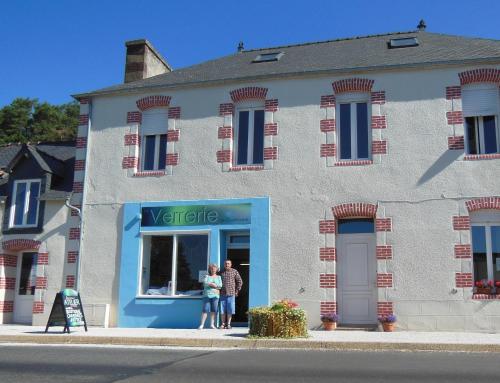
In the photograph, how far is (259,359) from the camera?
904 centimetres

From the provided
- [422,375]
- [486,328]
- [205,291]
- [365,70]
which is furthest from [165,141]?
[422,375]

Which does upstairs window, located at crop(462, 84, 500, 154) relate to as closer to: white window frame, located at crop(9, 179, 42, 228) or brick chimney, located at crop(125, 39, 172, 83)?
brick chimney, located at crop(125, 39, 172, 83)

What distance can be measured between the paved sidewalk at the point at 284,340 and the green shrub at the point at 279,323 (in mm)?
301

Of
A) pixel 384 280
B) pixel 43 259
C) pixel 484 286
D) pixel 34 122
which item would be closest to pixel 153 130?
pixel 43 259

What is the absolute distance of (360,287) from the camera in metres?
14.3

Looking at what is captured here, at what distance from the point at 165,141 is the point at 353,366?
9489 mm

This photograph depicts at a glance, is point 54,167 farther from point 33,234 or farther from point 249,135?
point 249,135

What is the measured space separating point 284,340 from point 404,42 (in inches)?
370

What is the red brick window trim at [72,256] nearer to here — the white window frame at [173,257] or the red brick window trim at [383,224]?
the white window frame at [173,257]

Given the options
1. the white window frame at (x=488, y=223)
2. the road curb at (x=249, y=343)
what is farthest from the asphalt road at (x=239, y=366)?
the white window frame at (x=488, y=223)

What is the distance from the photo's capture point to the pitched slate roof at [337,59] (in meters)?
14.8

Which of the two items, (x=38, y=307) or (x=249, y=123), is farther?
(x=38, y=307)

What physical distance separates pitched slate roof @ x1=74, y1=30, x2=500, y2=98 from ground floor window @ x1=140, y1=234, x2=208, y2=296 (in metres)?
4.05

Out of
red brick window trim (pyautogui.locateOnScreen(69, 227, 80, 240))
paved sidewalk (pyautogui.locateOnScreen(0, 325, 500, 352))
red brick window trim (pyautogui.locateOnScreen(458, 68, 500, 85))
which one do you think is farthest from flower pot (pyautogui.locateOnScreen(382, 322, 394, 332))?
red brick window trim (pyautogui.locateOnScreen(69, 227, 80, 240))
